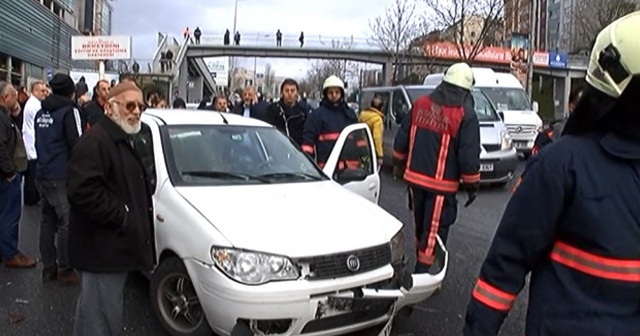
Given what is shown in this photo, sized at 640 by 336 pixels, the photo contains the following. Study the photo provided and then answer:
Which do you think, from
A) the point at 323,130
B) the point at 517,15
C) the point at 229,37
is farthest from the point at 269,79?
the point at 323,130

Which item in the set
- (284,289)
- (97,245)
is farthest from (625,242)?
(97,245)

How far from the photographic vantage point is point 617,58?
1867mm

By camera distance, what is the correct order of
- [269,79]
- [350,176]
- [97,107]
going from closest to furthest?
[350,176] < [97,107] < [269,79]

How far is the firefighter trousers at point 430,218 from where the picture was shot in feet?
17.1

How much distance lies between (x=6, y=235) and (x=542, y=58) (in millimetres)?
61351

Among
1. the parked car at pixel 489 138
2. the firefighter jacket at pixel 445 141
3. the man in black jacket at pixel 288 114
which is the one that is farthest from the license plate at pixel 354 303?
the parked car at pixel 489 138

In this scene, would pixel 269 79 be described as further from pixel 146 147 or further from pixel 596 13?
pixel 146 147

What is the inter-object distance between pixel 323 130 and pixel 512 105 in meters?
12.7

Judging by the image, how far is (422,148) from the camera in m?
5.20

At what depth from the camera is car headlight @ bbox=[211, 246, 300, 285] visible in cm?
379

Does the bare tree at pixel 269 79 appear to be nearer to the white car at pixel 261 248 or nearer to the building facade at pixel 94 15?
the building facade at pixel 94 15

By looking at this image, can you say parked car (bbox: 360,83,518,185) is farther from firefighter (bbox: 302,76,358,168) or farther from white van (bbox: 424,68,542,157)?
firefighter (bbox: 302,76,358,168)

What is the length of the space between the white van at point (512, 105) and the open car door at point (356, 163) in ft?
37.5

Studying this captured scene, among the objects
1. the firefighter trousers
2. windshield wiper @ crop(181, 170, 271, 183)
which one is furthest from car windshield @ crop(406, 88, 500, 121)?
windshield wiper @ crop(181, 170, 271, 183)
